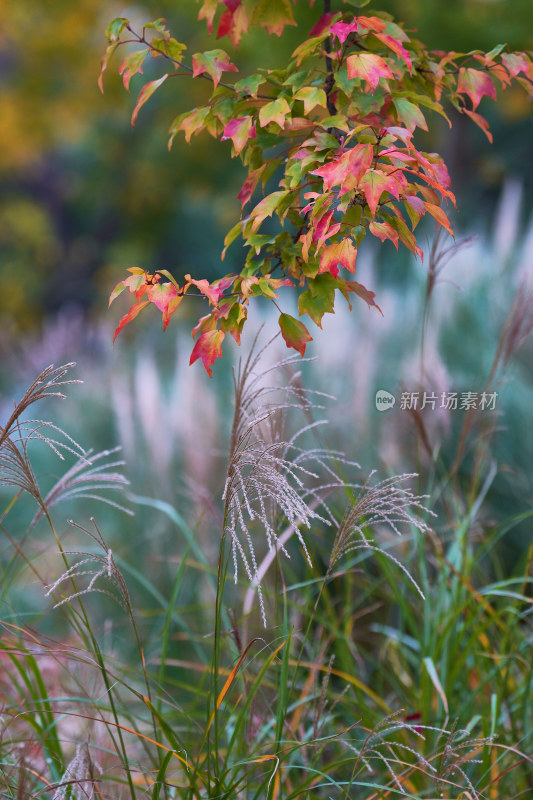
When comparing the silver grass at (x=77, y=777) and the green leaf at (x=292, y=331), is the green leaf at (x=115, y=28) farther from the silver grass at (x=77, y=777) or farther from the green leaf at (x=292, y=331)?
the silver grass at (x=77, y=777)

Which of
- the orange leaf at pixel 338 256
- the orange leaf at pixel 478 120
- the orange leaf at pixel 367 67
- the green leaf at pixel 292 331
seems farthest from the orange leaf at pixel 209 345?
the orange leaf at pixel 478 120

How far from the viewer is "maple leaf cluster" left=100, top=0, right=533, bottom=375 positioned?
1.03 meters

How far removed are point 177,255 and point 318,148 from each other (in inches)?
347

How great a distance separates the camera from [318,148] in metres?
1.10

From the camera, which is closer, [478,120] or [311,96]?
[311,96]

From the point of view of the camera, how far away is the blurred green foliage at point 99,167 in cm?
774

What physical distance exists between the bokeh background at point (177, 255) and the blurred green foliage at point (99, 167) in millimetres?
26

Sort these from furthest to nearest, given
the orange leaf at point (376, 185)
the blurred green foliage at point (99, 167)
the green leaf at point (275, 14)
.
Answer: the blurred green foliage at point (99, 167) < the green leaf at point (275, 14) < the orange leaf at point (376, 185)

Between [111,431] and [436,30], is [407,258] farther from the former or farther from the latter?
[436,30]

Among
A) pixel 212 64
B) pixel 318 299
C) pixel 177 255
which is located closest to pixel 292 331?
pixel 318 299

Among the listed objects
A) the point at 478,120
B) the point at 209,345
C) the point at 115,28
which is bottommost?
the point at 209,345

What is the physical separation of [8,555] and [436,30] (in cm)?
416

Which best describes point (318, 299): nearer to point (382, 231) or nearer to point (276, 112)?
point (382, 231)

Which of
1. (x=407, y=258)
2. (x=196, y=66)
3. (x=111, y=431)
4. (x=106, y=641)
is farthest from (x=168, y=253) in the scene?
(x=196, y=66)
